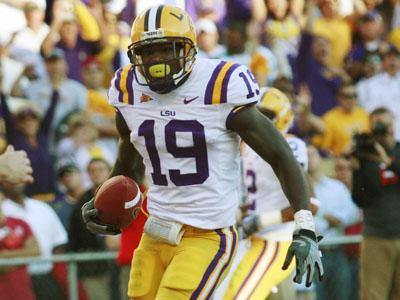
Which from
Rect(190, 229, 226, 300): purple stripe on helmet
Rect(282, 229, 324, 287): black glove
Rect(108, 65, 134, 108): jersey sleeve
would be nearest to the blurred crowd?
Rect(108, 65, 134, 108): jersey sleeve

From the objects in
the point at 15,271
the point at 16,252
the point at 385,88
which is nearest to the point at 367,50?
the point at 385,88

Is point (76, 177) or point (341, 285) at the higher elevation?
point (76, 177)

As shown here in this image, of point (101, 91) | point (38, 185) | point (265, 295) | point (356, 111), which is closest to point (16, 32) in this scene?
point (101, 91)

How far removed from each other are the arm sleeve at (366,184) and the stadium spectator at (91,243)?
6.07 ft

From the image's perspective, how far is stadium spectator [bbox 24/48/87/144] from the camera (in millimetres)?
9141

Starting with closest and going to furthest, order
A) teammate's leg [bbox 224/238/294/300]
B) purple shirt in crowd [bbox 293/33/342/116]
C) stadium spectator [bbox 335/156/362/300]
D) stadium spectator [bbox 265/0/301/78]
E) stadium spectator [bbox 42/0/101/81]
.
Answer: teammate's leg [bbox 224/238/294/300] → stadium spectator [bbox 335/156/362/300] → stadium spectator [bbox 42/0/101/81] → purple shirt in crowd [bbox 293/33/342/116] → stadium spectator [bbox 265/0/301/78]

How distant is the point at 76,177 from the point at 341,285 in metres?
2.26

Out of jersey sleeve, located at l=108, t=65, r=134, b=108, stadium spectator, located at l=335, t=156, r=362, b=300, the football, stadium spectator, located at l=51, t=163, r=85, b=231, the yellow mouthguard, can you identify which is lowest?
stadium spectator, located at l=335, t=156, r=362, b=300

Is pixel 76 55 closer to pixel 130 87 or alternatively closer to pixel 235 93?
pixel 130 87

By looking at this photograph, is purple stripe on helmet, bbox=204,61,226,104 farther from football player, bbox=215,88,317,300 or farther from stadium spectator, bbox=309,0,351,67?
stadium spectator, bbox=309,0,351,67

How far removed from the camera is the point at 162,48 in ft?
16.0

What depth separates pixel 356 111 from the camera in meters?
10.2

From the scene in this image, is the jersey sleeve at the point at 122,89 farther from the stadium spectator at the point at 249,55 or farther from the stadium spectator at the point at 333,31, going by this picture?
the stadium spectator at the point at 333,31

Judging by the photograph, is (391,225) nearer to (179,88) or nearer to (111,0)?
(179,88)
